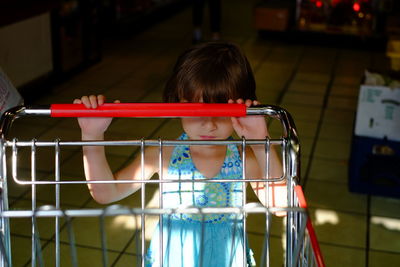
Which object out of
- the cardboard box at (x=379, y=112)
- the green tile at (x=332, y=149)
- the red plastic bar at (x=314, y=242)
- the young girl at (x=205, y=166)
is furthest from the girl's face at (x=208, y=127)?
the green tile at (x=332, y=149)

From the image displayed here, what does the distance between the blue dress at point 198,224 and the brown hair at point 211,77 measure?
173 millimetres

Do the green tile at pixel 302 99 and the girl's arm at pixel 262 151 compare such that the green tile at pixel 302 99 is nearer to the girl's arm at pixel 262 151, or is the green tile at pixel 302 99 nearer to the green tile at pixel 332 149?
the green tile at pixel 332 149

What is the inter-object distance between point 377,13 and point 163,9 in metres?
2.87

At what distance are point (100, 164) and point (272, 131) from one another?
2.58 meters

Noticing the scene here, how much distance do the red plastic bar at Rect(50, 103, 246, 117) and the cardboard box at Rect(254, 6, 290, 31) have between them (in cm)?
553

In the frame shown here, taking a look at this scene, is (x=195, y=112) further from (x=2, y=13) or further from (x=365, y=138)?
(x=2, y=13)

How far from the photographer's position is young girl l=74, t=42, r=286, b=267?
58.3 inches

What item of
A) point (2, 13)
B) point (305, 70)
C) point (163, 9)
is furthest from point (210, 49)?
point (163, 9)

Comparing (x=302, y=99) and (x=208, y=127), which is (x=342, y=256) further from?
(x=302, y=99)

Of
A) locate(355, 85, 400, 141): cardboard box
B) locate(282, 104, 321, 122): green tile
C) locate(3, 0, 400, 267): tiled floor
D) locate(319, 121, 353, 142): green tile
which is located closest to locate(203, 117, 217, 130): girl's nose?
locate(3, 0, 400, 267): tiled floor

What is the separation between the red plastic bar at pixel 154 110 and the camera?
1.26 meters

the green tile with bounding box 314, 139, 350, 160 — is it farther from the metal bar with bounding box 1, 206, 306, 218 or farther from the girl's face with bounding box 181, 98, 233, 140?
the metal bar with bounding box 1, 206, 306, 218

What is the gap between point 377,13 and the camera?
6414 mm

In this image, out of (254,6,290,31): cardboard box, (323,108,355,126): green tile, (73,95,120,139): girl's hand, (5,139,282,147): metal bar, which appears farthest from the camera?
(254,6,290,31): cardboard box
